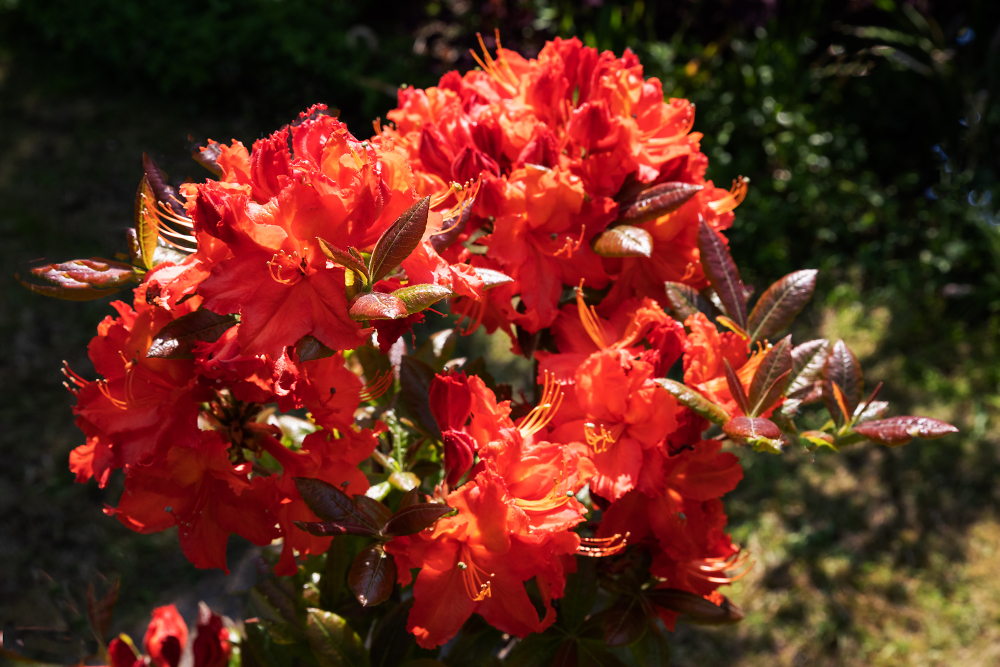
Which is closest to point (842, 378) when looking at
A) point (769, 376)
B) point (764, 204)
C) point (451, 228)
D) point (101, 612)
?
point (769, 376)

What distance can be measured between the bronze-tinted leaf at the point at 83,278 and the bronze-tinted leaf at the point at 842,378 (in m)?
0.86

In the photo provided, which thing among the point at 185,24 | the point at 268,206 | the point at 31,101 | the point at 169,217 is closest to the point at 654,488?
the point at 268,206

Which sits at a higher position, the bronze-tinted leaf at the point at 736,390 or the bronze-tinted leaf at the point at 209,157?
the bronze-tinted leaf at the point at 209,157

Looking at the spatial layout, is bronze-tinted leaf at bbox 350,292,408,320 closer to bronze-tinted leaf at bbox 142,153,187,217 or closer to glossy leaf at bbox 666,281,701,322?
bronze-tinted leaf at bbox 142,153,187,217

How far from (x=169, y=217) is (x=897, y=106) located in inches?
152

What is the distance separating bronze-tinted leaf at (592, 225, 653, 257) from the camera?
3.07 feet

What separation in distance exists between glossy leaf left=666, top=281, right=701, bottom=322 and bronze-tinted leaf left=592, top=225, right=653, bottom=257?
8 cm

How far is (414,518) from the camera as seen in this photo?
796 millimetres

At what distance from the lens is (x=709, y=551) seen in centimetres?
100

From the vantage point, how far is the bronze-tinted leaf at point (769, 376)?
3.00 feet

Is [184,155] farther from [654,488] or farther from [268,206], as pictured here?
[654,488]

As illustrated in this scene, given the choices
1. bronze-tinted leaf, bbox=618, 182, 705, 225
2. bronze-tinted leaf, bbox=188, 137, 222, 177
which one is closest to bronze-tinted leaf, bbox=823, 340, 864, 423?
bronze-tinted leaf, bbox=618, 182, 705, 225

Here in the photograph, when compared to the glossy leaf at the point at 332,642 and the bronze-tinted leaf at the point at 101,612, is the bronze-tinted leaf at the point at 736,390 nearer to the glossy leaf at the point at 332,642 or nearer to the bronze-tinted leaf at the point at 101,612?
the glossy leaf at the point at 332,642

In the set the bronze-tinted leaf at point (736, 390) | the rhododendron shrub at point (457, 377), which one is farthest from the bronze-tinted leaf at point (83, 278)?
the bronze-tinted leaf at point (736, 390)
